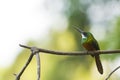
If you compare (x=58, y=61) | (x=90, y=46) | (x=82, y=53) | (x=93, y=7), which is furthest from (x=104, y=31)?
(x=82, y=53)

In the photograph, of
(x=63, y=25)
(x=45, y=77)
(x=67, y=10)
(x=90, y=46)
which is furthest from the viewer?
(x=63, y=25)

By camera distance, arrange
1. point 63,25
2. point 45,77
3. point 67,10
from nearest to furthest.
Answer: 1. point 45,77
2. point 67,10
3. point 63,25

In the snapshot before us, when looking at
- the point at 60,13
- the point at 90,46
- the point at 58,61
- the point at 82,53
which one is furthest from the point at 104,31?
the point at 82,53

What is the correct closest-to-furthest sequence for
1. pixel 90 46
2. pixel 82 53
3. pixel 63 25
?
pixel 82 53, pixel 90 46, pixel 63 25

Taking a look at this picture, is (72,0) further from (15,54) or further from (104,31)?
(15,54)

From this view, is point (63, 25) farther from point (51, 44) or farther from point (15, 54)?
point (15, 54)

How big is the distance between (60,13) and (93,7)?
2.38 meters

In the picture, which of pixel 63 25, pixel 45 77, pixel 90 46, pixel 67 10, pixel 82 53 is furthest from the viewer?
pixel 63 25

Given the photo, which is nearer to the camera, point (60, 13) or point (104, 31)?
point (104, 31)

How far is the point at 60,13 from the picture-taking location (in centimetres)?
1594

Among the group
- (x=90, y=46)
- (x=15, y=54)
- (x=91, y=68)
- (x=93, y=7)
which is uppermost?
(x=90, y=46)

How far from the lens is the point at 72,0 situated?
13.6 meters

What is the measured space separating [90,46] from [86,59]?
11.7 m

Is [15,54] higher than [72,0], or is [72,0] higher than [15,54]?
[72,0]
